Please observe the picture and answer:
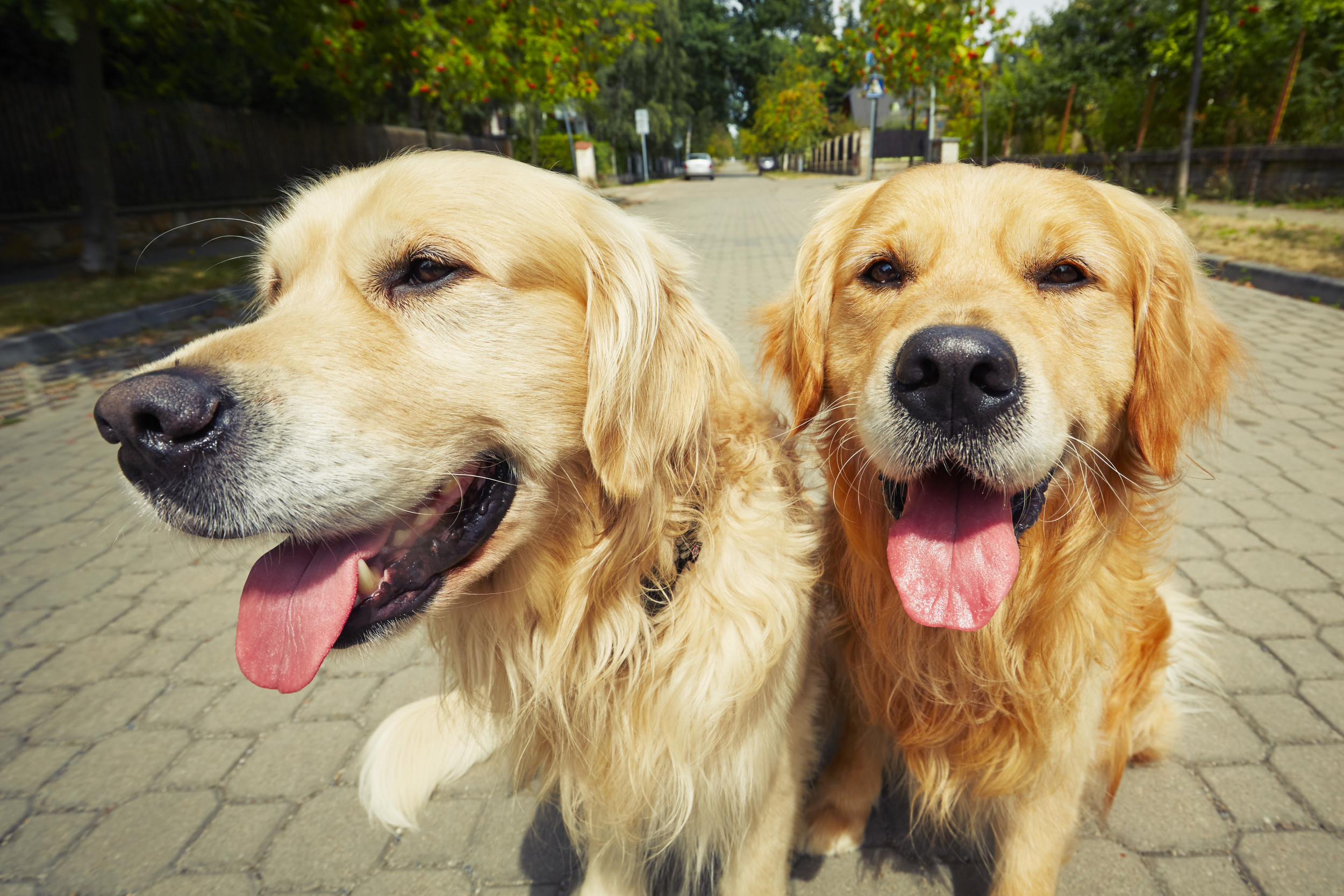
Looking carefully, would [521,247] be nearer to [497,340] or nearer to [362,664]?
[497,340]

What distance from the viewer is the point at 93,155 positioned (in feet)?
29.5

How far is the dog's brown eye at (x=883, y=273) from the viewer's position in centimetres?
194

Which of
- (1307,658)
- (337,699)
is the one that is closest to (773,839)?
(337,699)

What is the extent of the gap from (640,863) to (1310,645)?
2.77 metres

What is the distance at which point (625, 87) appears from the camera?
4156cm

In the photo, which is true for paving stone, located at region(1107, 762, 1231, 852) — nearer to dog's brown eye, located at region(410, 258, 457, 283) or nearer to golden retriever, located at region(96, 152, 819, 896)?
golden retriever, located at region(96, 152, 819, 896)

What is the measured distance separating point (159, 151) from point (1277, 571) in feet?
59.6

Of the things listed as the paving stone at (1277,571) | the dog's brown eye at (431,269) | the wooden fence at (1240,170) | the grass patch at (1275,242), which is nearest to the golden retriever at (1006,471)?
the dog's brown eye at (431,269)

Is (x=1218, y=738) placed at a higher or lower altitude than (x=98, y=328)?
lower

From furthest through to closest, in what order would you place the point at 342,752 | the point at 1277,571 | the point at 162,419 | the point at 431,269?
the point at 1277,571 < the point at 342,752 < the point at 431,269 < the point at 162,419

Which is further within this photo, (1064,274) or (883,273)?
(883,273)

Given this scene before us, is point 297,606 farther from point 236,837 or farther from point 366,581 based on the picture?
point 236,837

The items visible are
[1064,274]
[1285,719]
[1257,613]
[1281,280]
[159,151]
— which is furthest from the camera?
[159,151]

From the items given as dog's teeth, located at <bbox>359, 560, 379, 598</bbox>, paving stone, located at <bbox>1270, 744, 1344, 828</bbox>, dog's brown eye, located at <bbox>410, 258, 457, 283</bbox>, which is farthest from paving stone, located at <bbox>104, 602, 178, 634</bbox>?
paving stone, located at <bbox>1270, 744, 1344, 828</bbox>
